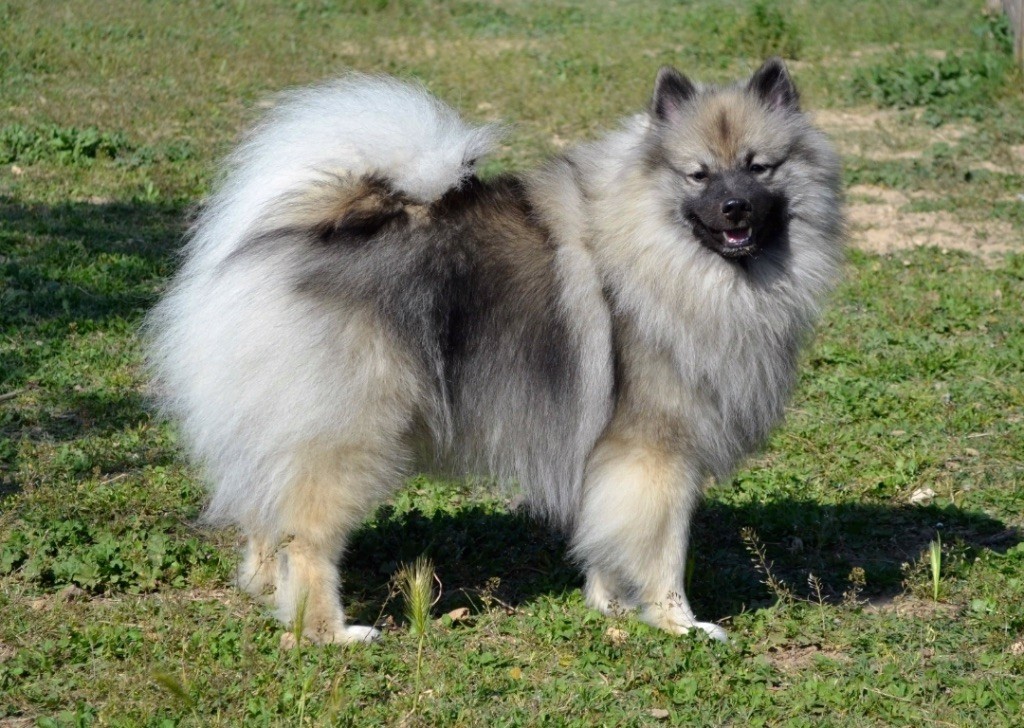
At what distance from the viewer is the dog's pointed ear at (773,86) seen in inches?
166

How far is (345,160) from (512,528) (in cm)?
184

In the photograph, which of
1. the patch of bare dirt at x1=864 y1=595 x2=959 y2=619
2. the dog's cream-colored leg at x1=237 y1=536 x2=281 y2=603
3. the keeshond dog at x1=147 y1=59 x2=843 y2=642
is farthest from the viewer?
the patch of bare dirt at x1=864 y1=595 x2=959 y2=619

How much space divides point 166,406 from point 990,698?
297 cm

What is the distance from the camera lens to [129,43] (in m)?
12.1

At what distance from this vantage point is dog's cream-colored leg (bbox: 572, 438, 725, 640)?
160 inches

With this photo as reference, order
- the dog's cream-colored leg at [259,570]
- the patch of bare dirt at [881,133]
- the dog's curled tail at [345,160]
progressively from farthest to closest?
the patch of bare dirt at [881,133]
the dog's cream-colored leg at [259,570]
the dog's curled tail at [345,160]

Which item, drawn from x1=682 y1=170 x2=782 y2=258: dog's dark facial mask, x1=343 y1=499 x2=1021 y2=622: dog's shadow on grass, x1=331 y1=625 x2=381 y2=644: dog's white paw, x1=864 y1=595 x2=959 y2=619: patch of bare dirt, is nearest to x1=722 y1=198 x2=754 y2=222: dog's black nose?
x1=682 y1=170 x2=782 y2=258: dog's dark facial mask

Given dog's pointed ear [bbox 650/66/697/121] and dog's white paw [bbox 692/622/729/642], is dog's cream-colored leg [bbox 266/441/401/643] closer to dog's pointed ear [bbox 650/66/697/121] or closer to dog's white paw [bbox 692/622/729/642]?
dog's white paw [bbox 692/622/729/642]

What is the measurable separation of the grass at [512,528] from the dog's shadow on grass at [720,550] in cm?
2

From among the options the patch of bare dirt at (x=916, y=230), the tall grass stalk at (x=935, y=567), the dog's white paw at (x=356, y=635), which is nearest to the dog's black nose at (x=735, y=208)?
the tall grass stalk at (x=935, y=567)

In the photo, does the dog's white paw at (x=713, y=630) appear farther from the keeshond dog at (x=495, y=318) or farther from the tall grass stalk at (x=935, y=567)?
the tall grass stalk at (x=935, y=567)

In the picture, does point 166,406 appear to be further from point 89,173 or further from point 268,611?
point 89,173

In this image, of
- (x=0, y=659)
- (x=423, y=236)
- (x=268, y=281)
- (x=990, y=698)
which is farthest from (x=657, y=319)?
(x=0, y=659)

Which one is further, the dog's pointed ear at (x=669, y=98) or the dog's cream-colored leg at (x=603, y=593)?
the dog's cream-colored leg at (x=603, y=593)
